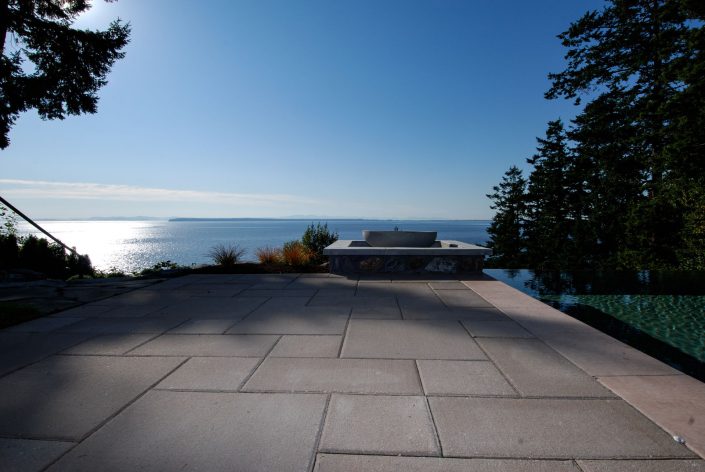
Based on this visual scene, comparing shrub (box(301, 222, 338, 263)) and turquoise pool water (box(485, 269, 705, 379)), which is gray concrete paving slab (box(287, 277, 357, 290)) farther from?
shrub (box(301, 222, 338, 263))

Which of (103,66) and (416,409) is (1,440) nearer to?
(416,409)

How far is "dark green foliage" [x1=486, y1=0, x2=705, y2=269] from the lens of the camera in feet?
39.9

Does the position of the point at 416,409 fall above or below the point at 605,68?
below

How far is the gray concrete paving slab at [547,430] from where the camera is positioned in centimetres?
166


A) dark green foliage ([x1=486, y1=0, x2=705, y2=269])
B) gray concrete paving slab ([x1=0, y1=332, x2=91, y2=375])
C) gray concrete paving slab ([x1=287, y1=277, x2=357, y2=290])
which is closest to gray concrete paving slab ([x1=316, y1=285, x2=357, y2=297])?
gray concrete paving slab ([x1=287, y1=277, x2=357, y2=290])

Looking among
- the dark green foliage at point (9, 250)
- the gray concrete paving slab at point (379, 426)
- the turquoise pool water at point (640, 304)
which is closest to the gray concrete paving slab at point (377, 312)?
the gray concrete paving slab at point (379, 426)

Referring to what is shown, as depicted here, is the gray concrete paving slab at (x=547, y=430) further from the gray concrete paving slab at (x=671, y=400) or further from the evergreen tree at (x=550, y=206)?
the evergreen tree at (x=550, y=206)

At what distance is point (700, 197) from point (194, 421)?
57.2ft

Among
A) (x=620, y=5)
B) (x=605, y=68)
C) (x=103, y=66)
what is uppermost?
(x=620, y=5)

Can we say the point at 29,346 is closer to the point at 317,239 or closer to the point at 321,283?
the point at 321,283

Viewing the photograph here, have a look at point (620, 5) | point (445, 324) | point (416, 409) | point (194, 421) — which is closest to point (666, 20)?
point (620, 5)

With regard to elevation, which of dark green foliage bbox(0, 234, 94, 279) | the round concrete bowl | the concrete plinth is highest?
the round concrete bowl

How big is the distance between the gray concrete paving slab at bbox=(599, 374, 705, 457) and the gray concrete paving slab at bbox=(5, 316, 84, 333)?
5.32 meters

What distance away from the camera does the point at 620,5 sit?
1522cm
